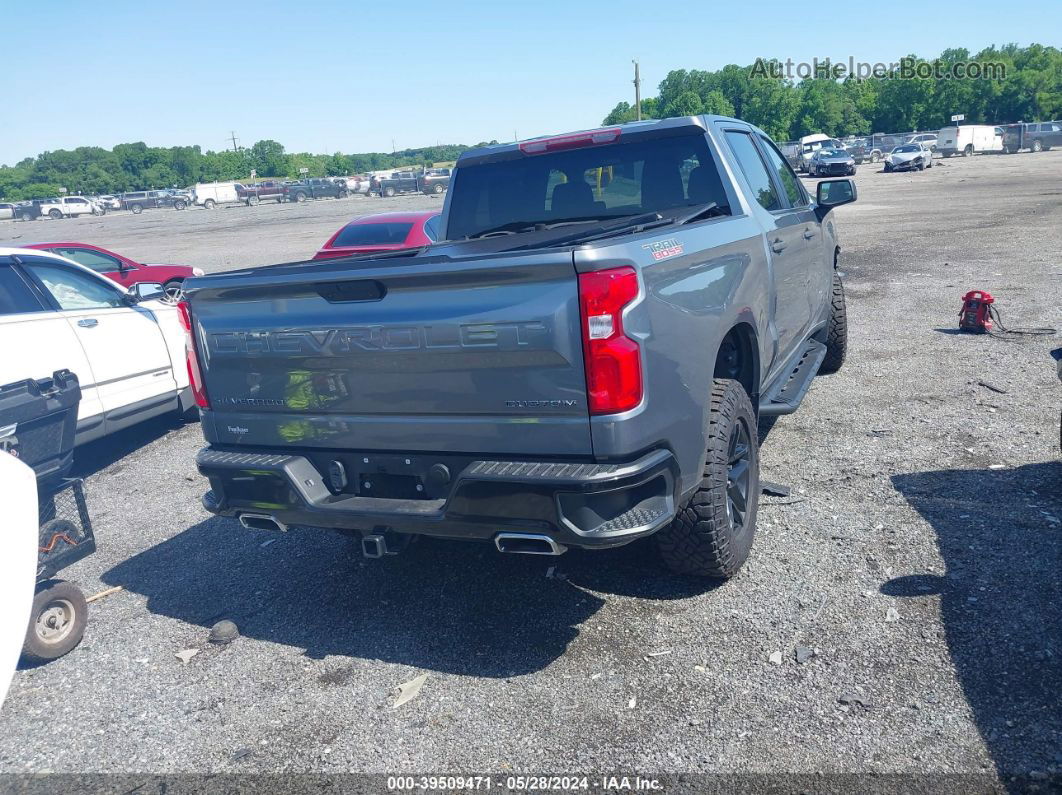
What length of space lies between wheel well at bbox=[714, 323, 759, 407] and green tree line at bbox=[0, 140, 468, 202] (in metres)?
133

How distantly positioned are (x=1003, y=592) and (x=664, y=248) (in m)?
2.15

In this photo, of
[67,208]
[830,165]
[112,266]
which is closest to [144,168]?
[67,208]

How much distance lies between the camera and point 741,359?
450cm

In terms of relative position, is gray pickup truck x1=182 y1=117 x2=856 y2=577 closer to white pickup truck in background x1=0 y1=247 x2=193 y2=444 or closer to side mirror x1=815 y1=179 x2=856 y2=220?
side mirror x1=815 y1=179 x2=856 y2=220

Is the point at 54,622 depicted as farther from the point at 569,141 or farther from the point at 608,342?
the point at 569,141

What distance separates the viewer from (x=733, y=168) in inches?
193

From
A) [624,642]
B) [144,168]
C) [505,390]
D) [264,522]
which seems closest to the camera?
[505,390]

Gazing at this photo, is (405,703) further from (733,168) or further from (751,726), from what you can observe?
(733,168)

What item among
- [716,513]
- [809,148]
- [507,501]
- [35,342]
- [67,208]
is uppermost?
[67,208]

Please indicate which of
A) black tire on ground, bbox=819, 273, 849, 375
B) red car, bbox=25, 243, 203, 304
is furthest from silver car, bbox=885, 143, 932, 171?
black tire on ground, bbox=819, 273, 849, 375

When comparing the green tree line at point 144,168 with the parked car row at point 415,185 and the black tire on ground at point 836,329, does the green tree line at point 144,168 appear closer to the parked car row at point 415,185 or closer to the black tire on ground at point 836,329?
the parked car row at point 415,185

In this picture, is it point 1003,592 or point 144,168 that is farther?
point 144,168

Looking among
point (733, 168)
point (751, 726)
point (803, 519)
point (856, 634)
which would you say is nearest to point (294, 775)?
point (751, 726)

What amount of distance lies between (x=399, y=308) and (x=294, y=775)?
1.73 m
